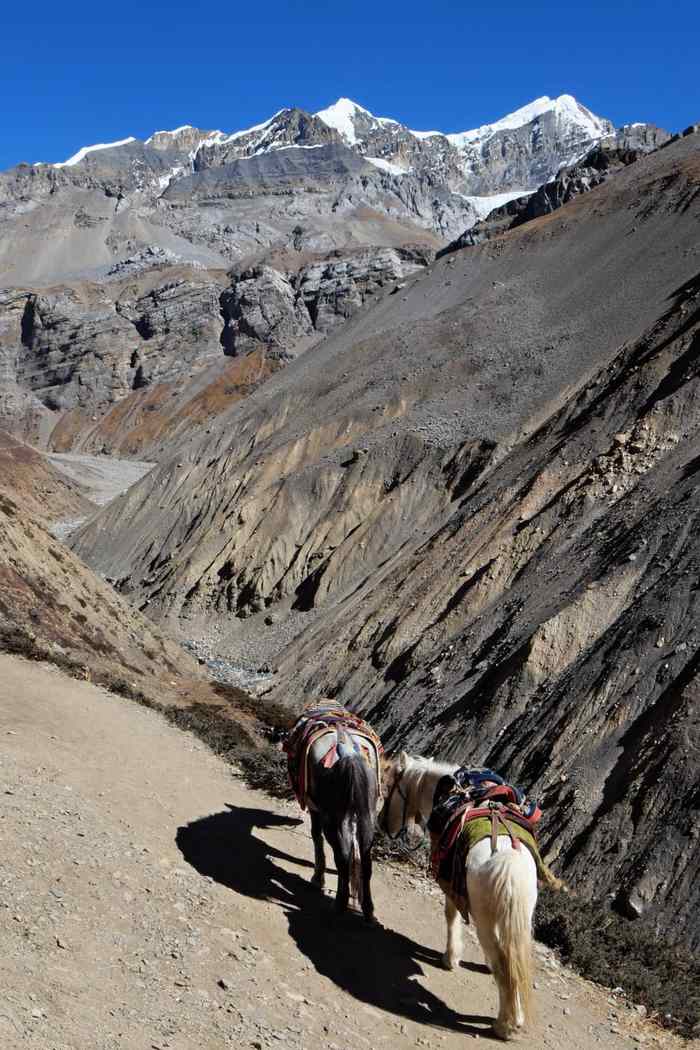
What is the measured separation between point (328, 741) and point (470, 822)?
1825 mm

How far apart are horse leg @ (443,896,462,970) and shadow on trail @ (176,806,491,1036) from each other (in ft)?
0.55

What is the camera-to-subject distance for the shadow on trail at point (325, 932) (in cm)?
742

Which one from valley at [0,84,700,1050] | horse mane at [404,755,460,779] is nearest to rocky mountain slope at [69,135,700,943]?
valley at [0,84,700,1050]

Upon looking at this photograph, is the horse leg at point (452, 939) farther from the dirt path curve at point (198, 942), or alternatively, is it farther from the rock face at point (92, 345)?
the rock face at point (92, 345)

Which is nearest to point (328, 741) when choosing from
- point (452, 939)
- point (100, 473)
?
point (452, 939)

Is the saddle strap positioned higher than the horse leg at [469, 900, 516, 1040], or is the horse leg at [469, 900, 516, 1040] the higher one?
the saddle strap

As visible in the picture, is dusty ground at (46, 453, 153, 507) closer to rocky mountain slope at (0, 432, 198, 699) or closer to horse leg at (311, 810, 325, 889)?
rocky mountain slope at (0, 432, 198, 699)

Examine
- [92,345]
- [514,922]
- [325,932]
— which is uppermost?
[92,345]

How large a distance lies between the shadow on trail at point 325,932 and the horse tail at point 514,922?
1.88 ft

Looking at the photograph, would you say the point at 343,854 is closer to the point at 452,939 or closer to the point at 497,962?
the point at 452,939

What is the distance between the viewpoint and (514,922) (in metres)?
6.79

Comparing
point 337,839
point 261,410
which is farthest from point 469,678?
point 261,410

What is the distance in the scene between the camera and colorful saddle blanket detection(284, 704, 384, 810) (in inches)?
345

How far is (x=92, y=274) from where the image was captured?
6230 inches
